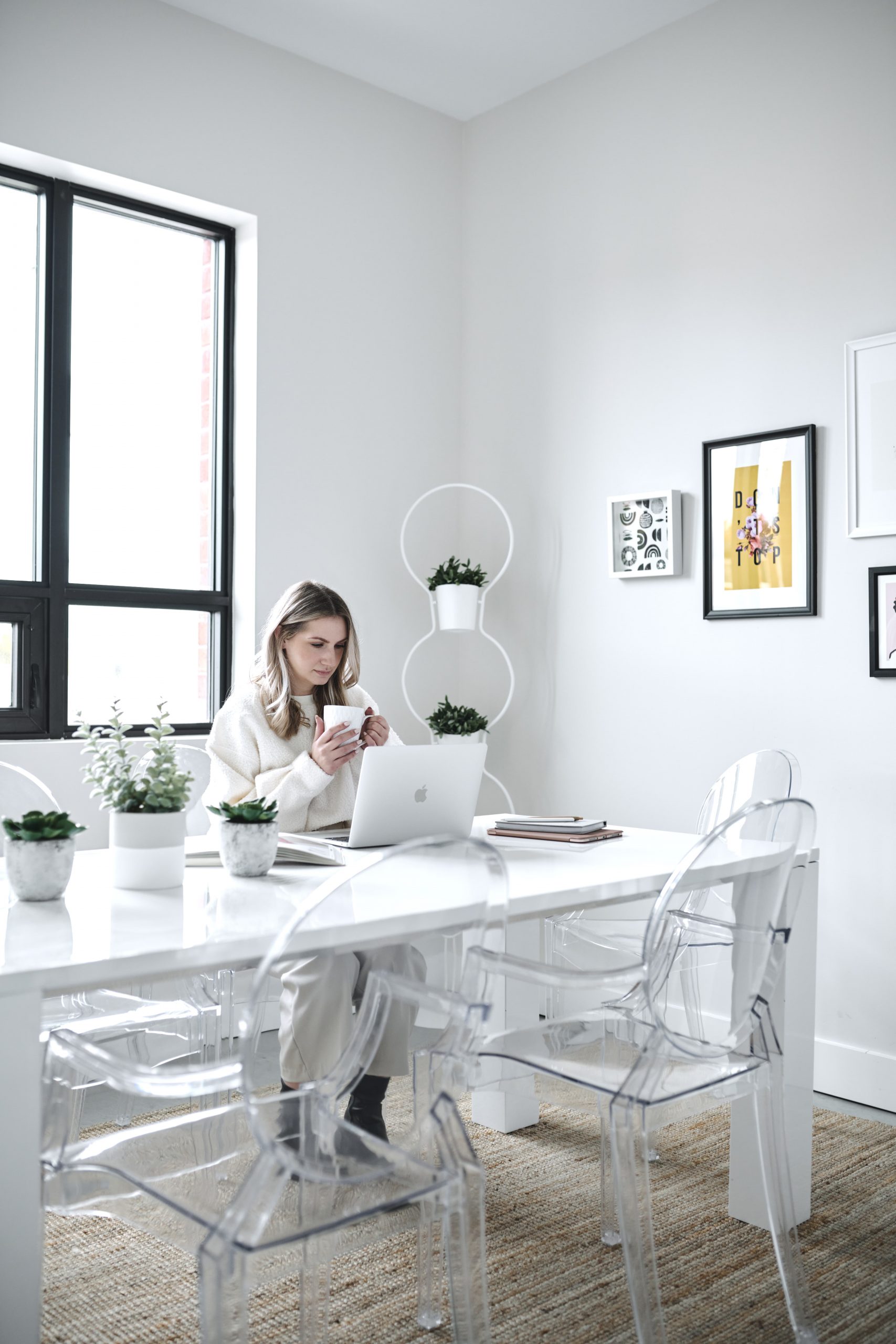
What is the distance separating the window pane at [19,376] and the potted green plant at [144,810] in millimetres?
1524

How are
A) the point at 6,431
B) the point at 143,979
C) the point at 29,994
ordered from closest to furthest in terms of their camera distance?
the point at 29,994, the point at 143,979, the point at 6,431

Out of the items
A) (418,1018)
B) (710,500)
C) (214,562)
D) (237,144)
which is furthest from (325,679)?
(237,144)

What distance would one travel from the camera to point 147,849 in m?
1.81

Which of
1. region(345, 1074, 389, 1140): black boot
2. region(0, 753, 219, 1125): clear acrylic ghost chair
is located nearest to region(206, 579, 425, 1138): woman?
region(345, 1074, 389, 1140): black boot

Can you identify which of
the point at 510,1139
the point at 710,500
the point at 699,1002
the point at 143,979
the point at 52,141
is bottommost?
the point at 510,1139

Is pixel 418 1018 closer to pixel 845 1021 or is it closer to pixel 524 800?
pixel 845 1021

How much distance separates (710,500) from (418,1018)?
1.70 meters

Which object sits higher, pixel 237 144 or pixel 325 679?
pixel 237 144

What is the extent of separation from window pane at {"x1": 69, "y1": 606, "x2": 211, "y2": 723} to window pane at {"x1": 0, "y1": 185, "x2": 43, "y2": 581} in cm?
Result: 24

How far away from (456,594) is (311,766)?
1319mm

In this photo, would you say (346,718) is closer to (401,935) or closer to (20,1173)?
(401,935)

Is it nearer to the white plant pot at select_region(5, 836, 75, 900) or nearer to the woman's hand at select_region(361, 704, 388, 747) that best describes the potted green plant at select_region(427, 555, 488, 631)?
the woman's hand at select_region(361, 704, 388, 747)

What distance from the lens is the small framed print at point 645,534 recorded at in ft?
11.0

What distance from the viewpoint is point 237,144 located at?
3.46 meters
